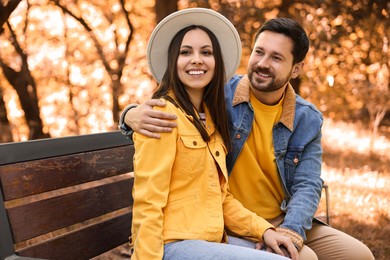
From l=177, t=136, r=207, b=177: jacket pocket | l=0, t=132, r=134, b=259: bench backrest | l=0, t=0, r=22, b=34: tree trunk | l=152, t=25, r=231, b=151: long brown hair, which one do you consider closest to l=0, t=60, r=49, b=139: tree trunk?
l=0, t=0, r=22, b=34: tree trunk

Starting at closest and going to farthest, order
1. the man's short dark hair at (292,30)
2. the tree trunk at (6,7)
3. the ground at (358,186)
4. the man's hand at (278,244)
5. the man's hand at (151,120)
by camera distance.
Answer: the man's hand at (151,120) < the man's hand at (278,244) < the man's short dark hair at (292,30) < the tree trunk at (6,7) < the ground at (358,186)

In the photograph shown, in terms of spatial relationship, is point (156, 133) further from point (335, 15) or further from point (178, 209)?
point (335, 15)

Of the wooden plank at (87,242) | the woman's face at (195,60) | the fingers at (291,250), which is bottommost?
the fingers at (291,250)

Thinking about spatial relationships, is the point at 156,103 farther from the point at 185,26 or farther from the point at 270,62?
the point at 270,62

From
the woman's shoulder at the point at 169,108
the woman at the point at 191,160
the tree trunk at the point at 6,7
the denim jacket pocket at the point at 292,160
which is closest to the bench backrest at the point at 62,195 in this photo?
the woman at the point at 191,160

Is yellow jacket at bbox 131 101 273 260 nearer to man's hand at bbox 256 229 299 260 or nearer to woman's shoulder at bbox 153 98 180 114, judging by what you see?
woman's shoulder at bbox 153 98 180 114

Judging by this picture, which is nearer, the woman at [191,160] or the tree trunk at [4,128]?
the woman at [191,160]

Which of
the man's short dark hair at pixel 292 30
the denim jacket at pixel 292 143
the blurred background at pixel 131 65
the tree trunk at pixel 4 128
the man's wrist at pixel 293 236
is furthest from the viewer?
the blurred background at pixel 131 65

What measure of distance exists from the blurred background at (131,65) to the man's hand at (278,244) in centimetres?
345

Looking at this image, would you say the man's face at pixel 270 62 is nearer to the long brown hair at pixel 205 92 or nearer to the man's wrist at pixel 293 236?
the long brown hair at pixel 205 92

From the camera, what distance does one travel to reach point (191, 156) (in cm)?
215

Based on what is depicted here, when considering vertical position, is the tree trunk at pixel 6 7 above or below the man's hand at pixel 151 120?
above

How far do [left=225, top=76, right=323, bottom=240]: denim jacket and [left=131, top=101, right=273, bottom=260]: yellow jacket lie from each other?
0.45m

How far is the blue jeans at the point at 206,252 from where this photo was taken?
196 centimetres
